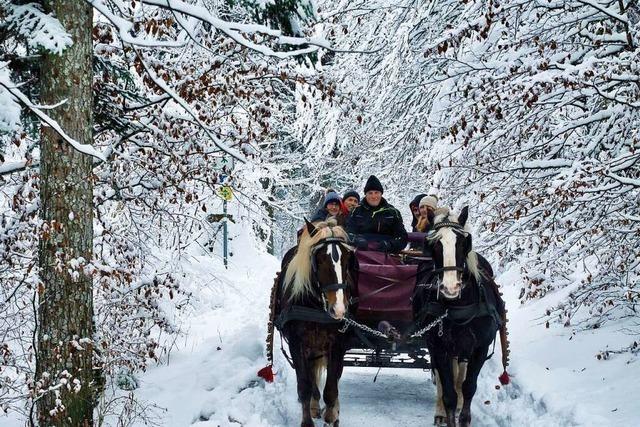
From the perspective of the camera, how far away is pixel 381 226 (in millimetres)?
7930

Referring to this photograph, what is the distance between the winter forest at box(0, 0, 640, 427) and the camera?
18.0ft

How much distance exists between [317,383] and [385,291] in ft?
3.83

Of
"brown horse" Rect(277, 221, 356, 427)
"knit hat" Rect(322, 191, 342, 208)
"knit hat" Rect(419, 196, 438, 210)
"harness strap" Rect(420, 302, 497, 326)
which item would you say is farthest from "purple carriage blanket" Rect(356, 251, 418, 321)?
"knit hat" Rect(322, 191, 342, 208)

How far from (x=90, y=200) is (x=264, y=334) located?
5.51m

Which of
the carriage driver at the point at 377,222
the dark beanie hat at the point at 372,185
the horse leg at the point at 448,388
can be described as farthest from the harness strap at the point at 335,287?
the dark beanie hat at the point at 372,185

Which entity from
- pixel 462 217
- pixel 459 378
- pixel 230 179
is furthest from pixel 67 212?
pixel 459 378

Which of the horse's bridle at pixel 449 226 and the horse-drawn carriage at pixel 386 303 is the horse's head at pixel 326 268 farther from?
the horse's bridle at pixel 449 226

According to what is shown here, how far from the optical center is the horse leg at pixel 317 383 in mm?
6820

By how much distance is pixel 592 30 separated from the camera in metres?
6.93

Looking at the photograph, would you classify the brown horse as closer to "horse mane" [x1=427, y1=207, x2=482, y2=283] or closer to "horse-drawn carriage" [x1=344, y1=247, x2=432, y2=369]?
"horse-drawn carriage" [x1=344, y1=247, x2=432, y2=369]

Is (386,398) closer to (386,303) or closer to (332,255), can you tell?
(386,303)

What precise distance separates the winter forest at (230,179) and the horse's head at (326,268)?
3.40 feet

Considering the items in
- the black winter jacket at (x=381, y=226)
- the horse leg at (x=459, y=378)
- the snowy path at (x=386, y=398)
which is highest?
the black winter jacket at (x=381, y=226)

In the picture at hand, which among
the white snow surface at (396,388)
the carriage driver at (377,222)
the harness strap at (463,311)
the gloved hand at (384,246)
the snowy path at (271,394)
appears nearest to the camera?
the harness strap at (463,311)
